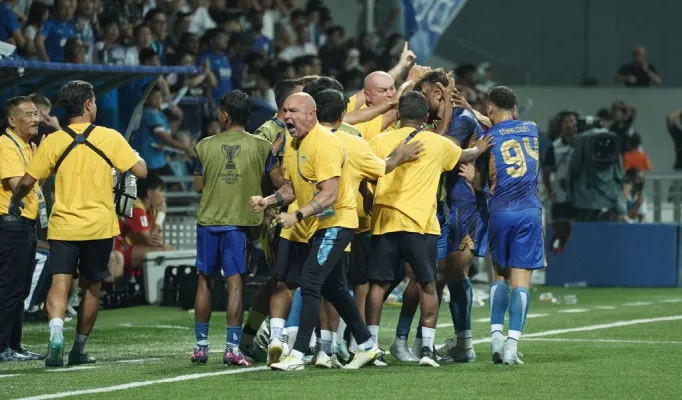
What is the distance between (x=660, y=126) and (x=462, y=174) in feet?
62.3

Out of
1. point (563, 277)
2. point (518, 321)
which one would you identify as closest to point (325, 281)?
point (518, 321)

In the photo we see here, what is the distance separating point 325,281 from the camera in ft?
38.0

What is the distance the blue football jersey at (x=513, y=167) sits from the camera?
12.2 meters

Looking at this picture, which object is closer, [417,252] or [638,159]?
[417,252]

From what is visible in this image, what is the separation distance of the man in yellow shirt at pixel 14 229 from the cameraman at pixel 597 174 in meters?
11.6

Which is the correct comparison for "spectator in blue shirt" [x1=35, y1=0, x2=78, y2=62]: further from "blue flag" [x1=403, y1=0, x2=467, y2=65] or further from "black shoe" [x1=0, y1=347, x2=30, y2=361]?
"black shoe" [x1=0, y1=347, x2=30, y2=361]

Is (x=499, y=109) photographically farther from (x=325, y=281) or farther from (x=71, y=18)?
(x=71, y=18)

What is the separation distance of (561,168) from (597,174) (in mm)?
875

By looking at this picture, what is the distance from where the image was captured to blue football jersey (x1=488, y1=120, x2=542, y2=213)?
12.2 m

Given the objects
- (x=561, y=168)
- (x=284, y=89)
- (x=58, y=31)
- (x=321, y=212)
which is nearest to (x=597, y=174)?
(x=561, y=168)

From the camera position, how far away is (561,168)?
2350 centimetres

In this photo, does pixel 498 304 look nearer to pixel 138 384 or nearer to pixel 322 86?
pixel 322 86

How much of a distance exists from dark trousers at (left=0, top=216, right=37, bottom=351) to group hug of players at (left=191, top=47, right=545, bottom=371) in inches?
62.6

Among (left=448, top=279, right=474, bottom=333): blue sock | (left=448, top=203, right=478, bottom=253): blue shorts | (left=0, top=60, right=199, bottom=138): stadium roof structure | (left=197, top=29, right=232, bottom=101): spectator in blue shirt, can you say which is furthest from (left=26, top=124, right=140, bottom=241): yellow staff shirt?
(left=197, top=29, right=232, bottom=101): spectator in blue shirt
